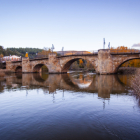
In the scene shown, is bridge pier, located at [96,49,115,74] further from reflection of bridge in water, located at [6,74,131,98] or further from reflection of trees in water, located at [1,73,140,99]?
reflection of bridge in water, located at [6,74,131,98]

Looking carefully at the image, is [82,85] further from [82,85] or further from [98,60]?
[98,60]

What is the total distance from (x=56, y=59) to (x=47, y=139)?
113ft

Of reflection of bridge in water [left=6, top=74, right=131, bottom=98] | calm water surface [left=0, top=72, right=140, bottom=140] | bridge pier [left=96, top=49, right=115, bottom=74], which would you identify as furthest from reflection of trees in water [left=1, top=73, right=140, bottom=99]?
bridge pier [left=96, top=49, right=115, bottom=74]

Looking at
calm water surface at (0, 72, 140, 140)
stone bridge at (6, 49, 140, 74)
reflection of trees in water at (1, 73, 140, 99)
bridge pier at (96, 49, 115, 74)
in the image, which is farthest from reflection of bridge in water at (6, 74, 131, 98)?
stone bridge at (6, 49, 140, 74)

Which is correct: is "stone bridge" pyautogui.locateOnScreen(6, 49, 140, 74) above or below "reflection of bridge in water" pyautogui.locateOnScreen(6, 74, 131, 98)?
above

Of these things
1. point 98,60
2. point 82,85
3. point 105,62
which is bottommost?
point 82,85

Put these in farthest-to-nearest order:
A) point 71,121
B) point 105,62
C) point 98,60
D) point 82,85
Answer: point 98,60
point 105,62
point 82,85
point 71,121

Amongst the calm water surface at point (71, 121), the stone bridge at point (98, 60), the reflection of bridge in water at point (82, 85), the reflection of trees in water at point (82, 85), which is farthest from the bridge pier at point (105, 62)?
the calm water surface at point (71, 121)

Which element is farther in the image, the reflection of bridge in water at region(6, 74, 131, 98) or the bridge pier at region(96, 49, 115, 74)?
the bridge pier at region(96, 49, 115, 74)

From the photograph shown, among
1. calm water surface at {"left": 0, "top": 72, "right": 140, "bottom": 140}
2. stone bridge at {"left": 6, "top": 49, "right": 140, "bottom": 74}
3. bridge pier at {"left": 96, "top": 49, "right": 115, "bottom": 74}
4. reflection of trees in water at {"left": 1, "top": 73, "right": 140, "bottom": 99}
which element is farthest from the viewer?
bridge pier at {"left": 96, "top": 49, "right": 115, "bottom": 74}

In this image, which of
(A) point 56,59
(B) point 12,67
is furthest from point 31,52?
(A) point 56,59

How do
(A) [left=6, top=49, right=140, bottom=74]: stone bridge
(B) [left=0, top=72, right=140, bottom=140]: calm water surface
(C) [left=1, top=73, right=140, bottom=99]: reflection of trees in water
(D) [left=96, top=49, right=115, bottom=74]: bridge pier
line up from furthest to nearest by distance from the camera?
(D) [left=96, top=49, right=115, bottom=74]: bridge pier → (A) [left=6, top=49, right=140, bottom=74]: stone bridge → (C) [left=1, top=73, right=140, bottom=99]: reflection of trees in water → (B) [left=0, top=72, right=140, bottom=140]: calm water surface

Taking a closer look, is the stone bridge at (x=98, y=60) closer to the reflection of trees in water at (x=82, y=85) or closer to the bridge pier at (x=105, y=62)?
the bridge pier at (x=105, y=62)

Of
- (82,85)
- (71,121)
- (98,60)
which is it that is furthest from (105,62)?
(71,121)
